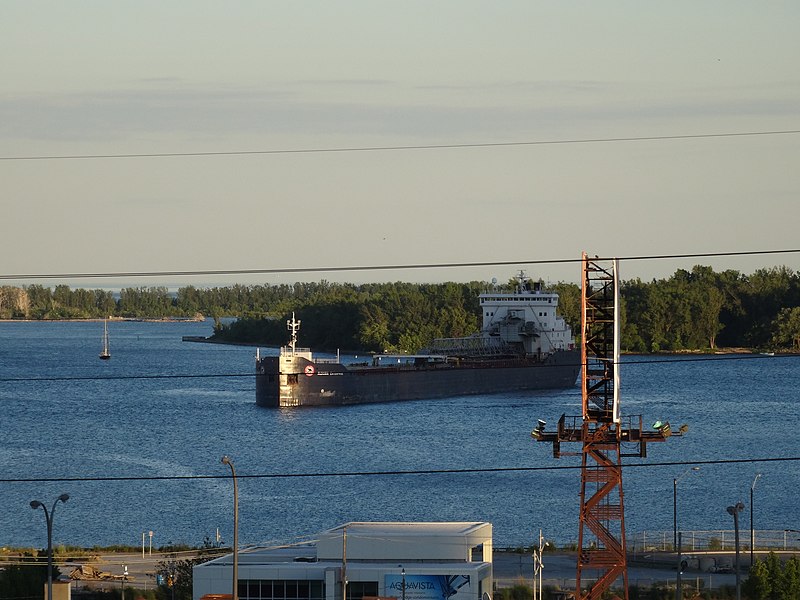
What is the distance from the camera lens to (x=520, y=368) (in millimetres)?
76875

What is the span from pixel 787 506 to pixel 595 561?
19154 mm

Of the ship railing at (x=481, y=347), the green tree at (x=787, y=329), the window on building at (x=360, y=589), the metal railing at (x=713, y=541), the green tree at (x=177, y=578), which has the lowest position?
the metal railing at (x=713, y=541)

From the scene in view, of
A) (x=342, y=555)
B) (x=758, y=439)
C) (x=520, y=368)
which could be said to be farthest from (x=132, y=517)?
(x=520, y=368)

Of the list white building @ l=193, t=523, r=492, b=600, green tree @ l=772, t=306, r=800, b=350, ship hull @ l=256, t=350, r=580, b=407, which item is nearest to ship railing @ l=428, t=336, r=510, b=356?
ship hull @ l=256, t=350, r=580, b=407

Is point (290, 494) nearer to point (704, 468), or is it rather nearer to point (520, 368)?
point (704, 468)

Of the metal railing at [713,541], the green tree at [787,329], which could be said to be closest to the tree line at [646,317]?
the green tree at [787,329]

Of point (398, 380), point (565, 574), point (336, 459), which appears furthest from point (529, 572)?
point (398, 380)

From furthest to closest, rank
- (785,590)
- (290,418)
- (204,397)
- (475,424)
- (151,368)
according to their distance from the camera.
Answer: (151,368) < (204,397) < (290,418) < (475,424) < (785,590)

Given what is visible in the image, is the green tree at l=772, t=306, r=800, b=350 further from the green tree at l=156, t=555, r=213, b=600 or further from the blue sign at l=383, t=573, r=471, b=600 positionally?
the blue sign at l=383, t=573, r=471, b=600

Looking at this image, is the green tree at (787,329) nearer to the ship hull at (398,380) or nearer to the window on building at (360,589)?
the ship hull at (398,380)

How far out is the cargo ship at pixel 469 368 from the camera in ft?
220

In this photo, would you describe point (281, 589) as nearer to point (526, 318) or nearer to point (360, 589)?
point (360, 589)

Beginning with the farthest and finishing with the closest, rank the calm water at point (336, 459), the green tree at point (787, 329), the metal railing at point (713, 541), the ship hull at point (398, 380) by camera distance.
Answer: the green tree at point (787, 329)
the ship hull at point (398, 380)
the calm water at point (336, 459)
the metal railing at point (713, 541)

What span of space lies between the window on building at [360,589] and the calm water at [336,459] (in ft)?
27.1
